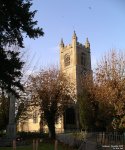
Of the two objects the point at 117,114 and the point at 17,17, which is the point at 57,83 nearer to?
the point at 117,114

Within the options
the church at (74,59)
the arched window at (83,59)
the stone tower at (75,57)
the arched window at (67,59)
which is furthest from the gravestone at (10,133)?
the arched window at (83,59)

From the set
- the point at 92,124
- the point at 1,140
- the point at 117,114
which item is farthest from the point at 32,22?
the point at 92,124

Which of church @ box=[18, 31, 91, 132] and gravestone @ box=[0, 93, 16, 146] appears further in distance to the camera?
church @ box=[18, 31, 91, 132]

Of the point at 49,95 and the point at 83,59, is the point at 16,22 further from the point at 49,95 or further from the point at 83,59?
the point at 83,59

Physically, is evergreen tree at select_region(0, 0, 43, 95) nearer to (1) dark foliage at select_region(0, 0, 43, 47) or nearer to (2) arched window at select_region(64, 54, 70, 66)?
(1) dark foliage at select_region(0, 0, 43, 47)

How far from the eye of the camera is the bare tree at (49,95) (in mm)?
44031

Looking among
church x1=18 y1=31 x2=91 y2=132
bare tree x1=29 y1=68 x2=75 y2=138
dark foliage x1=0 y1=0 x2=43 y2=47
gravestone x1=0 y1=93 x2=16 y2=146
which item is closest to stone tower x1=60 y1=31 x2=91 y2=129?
church x1=18 y1=31 x2=91 y2=132

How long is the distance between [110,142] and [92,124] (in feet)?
52.6

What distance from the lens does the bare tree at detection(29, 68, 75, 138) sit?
144 feet

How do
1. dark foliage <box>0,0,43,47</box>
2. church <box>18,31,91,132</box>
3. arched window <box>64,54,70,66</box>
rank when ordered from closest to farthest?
dark foliage <box>0,0,43,47</box> → church <box>18,31,91,132</box> → arched window <box>64,54,70,66</box>

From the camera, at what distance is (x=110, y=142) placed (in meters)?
25.2

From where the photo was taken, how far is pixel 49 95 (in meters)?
44.2

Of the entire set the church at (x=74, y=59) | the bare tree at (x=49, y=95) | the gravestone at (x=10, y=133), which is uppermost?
the church at (x=74, y=59)

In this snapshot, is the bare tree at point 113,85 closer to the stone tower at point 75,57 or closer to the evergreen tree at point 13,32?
the evergreen tree at point 13,32
